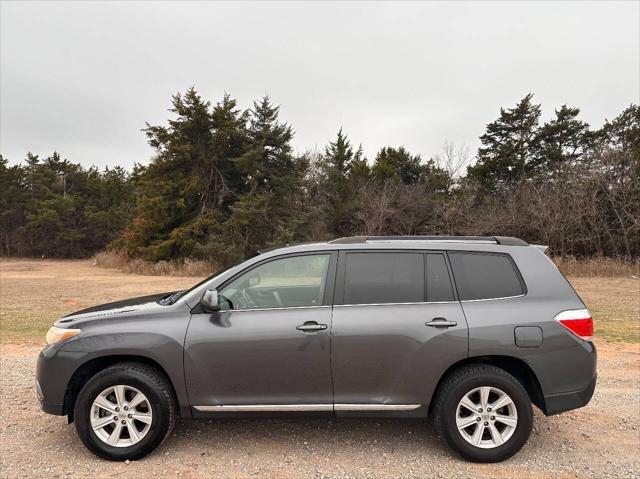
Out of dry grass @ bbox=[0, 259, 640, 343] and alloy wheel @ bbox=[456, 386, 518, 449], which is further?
dry grass @ bbox=[0, 259, 640, 343]

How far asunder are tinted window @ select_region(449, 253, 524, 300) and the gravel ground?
1346mm

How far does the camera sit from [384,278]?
3.46 meters

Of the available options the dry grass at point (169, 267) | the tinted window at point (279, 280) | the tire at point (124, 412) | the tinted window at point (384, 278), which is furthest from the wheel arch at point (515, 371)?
the dry grass at point (169, 267)

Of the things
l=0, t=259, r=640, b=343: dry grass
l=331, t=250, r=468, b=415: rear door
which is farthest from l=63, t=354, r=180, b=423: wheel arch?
l=0, t=259, r=640, b=343: dry grass

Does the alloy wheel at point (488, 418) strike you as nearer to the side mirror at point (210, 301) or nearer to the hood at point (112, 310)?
the side mirror at point (210, 301)

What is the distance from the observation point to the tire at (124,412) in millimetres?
3268

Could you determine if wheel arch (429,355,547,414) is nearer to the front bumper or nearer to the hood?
the hood

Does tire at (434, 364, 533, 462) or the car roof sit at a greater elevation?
the car roof

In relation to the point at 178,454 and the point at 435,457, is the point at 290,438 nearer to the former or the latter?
the point at 178,454

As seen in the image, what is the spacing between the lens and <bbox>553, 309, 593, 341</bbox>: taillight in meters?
3.28

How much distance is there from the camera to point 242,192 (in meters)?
28.8

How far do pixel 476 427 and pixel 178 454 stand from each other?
2.45 metres

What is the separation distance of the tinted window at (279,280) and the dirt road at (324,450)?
1215 mm

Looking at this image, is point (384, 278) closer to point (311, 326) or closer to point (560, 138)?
point (311, 326)
